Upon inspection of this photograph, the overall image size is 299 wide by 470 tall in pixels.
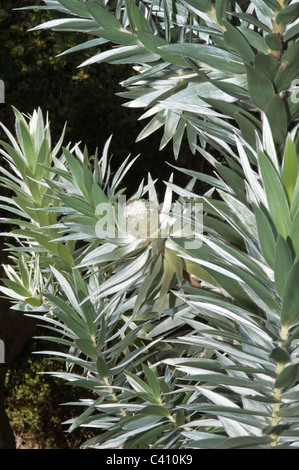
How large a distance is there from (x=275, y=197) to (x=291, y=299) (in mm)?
60

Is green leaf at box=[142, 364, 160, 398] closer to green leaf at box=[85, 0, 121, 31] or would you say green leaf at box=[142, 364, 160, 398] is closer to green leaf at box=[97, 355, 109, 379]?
green leaf at box=[97, 355, 109, 379]

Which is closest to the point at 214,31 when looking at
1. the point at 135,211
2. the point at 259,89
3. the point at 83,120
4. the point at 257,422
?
the point at 259,89

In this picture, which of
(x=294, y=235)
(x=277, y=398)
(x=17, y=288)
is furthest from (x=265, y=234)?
(x=17, y=288)

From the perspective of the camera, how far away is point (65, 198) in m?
0.53

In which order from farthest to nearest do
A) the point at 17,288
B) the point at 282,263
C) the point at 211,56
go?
1. the point at 17,288
2. the point at 211,56
3. the point at 282,263

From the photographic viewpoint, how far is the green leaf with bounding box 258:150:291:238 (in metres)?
0.35

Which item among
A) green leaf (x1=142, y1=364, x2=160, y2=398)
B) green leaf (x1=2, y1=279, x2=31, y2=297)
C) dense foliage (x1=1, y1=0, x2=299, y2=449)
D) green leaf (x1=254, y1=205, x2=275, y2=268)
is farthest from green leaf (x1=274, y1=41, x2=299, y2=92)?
green leaf (x1=2, y1=279, x2=31, y2=297)

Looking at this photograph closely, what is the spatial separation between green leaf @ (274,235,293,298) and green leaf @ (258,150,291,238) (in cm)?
3

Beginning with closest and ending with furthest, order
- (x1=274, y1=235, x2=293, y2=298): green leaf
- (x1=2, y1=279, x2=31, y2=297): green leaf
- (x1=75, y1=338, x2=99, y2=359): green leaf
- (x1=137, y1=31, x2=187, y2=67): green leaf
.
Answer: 1. (x1=274, y1=235, x2=293, y2=298): green leaf
2. (x1=137, y1=31, x2=187, y2=67): green leaf
3. (x1=75, y1=338, x2=99, y2=359): green leaf
4. (x1=2, y1=279, x2=31, y2=297): green leaf

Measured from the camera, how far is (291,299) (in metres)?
0.34

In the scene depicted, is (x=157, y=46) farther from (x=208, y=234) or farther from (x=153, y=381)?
(x=153, y=381)
